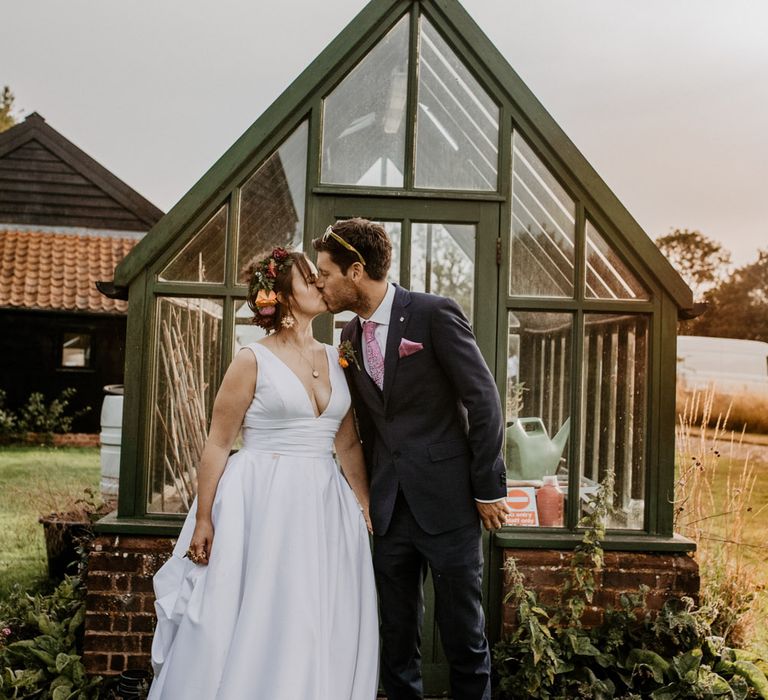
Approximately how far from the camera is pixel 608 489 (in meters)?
4.11

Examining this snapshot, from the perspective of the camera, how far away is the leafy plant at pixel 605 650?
3789mm

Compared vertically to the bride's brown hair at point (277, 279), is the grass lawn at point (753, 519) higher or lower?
lower

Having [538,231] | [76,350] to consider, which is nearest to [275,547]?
[538,231]

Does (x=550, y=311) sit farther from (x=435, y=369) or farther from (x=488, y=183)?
(x=435, y=369)

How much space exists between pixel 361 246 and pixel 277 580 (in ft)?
4.49

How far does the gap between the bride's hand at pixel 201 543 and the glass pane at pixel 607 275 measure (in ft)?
7.64

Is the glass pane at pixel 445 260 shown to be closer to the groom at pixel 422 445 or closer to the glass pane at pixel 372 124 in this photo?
the glass pane at pixel 372 124

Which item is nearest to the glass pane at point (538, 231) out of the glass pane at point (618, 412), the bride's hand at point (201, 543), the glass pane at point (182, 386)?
the glass pane at point (618, 412)

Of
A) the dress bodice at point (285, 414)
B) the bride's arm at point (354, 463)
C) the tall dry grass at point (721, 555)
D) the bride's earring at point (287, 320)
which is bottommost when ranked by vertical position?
the tall dry grass at point (721, 555)

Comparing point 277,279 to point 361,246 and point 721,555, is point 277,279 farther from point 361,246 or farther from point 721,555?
point 721,555

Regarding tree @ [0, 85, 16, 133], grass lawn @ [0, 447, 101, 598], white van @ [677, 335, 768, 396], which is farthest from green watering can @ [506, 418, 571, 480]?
tree @ [0, 85, 16, 133]

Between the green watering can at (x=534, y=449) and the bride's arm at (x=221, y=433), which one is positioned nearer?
the bride's arm at (x=221, y=433)

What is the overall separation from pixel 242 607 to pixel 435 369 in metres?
1.20

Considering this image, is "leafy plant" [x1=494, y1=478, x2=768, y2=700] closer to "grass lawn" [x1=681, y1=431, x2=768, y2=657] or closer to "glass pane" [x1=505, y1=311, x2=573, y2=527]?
"glass pane" [x1=505, y1=311, x2=573, y2=527]
